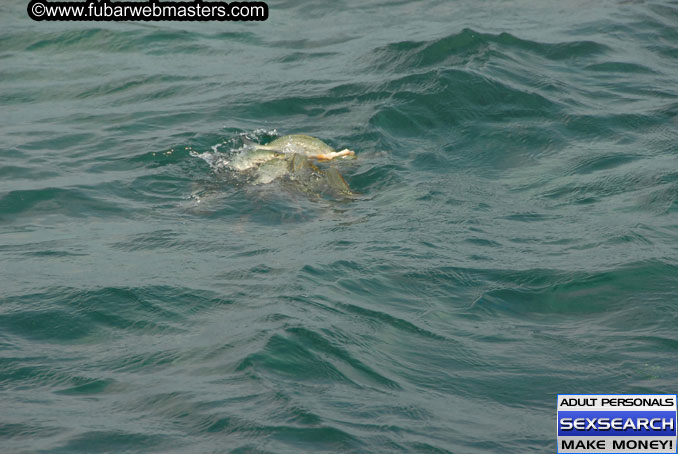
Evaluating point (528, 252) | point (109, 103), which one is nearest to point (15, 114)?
point (109, 103)

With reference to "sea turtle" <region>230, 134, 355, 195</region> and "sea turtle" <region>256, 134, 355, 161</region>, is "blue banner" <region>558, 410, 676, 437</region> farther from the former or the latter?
"sea turtle" <region>256, 134, 355, 161</region>

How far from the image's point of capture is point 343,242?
7176 mm

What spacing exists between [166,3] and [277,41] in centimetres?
336

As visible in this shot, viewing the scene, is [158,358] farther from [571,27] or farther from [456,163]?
[571,27]

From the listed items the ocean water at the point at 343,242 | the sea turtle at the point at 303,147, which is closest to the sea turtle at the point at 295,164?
the sea turtle at the point at 303,147

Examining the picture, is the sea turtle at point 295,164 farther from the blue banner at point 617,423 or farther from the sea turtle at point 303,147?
the blue banner at point 617,423

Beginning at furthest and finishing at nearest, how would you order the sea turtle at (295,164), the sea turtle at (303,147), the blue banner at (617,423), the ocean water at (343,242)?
the sea turtle at (303,147), the sea turtle at (295,164), the ocean water at (343,242), the blue banner at (617,423)

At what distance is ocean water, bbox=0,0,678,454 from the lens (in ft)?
15.9

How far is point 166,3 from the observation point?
16.5 meters

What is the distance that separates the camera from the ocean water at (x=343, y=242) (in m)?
4.84

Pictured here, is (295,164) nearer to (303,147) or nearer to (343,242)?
(303,147)

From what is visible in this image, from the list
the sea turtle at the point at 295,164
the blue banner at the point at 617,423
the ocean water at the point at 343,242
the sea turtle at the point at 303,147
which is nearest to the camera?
the blue banner at the point at 617,423

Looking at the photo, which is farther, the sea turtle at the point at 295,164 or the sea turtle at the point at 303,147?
the sea turtle at the point at 303,147

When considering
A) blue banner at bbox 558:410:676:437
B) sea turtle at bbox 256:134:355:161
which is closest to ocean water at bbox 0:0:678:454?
blue banner at bbox 558:410:676:437
